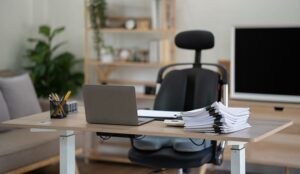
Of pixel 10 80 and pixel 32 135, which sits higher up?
pixel 10 80

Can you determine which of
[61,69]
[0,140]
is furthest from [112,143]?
[0,140]

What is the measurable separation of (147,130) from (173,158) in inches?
22.6

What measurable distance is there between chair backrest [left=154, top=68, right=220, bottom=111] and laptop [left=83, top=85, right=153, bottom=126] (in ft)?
2.38

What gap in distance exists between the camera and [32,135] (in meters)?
5.00

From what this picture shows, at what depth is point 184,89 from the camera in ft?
13.2

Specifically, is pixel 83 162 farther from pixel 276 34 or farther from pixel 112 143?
pixel 276 34

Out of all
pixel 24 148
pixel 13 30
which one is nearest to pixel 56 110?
pixel 24 148

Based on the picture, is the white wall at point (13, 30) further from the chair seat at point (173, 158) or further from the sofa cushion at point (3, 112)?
the chair seat at point (173, 158)

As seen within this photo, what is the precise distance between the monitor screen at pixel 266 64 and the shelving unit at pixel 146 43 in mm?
800

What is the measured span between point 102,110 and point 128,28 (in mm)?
2520

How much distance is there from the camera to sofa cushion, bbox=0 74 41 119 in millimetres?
5184

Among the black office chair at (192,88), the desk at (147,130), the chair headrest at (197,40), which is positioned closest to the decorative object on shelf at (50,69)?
the black office chair at (192,88)

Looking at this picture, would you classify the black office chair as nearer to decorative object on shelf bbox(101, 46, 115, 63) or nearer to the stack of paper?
the stack of paper

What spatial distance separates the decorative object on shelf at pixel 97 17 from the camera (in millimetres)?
5754
